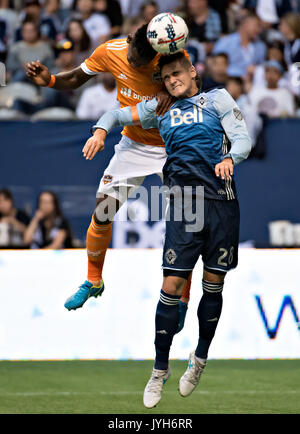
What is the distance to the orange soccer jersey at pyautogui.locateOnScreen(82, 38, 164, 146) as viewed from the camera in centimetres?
783

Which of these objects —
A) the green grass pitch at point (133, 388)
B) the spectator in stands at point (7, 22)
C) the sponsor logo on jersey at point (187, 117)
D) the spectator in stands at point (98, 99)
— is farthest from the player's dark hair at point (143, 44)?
the spectator in stands at point (7, 22)

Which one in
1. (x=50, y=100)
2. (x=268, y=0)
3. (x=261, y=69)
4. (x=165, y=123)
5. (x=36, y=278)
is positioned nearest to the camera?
(x=165, y=123)

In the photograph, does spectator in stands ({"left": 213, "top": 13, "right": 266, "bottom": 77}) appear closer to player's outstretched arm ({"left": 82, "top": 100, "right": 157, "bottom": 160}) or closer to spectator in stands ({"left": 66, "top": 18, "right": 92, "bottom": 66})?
spectator in stands ({"left": 66, "top": 18, "right": 92, "bottom": 66})

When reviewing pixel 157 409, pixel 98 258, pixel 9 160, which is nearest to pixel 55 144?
pixel 9 160

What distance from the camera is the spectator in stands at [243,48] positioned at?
48.6ft

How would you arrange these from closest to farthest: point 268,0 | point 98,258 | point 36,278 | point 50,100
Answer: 1. point 98,258
2. point 36,278
3. point 50,100
4. point 268,0

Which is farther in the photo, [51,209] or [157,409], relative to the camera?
[51,209]

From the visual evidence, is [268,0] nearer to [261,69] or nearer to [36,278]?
[261,69]

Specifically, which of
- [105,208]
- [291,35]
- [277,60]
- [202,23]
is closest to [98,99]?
[202,23]

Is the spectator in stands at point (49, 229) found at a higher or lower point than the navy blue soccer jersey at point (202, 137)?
lower

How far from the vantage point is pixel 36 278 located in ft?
34.4

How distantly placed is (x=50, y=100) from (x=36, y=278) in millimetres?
3704

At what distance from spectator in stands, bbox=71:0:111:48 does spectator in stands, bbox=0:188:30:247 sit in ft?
12.3

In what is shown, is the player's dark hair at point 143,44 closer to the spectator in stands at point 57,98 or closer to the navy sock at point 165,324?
the navy sock at point 165,324
